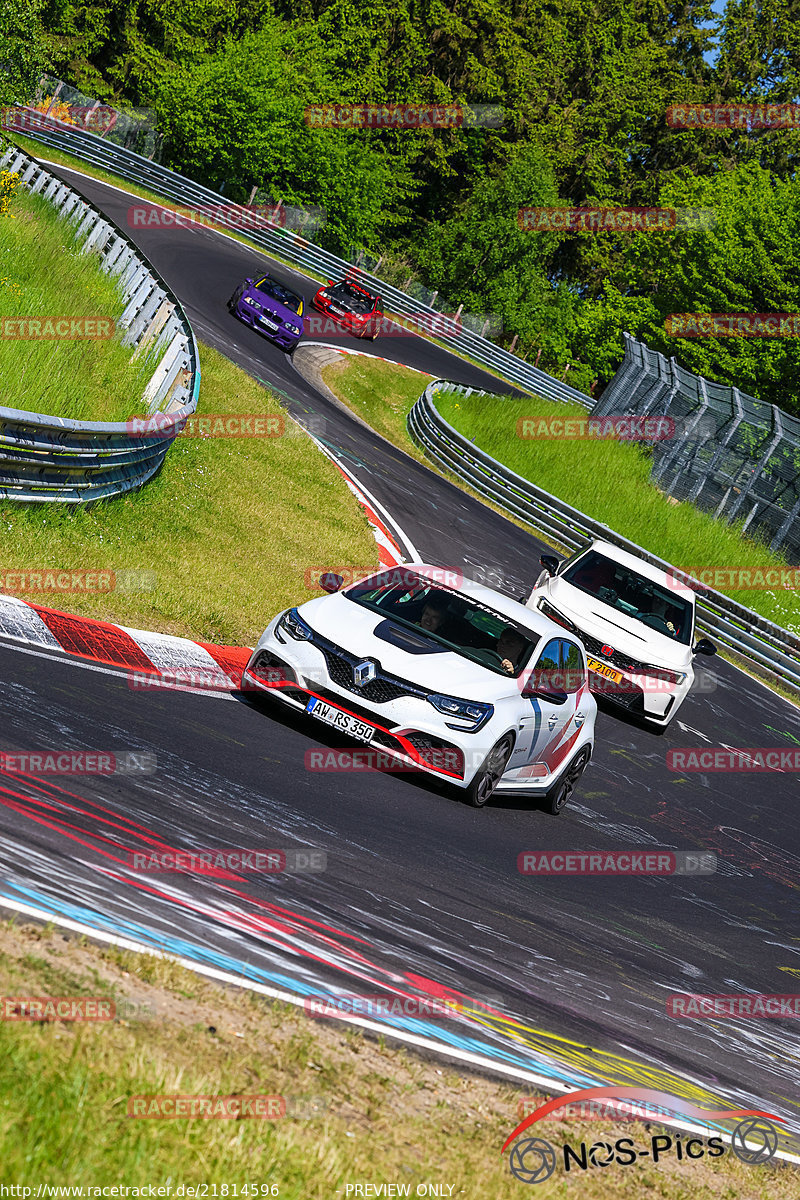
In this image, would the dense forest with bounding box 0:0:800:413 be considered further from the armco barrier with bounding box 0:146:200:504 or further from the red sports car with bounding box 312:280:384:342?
the armco barrier with bounding box 0:146:200:504

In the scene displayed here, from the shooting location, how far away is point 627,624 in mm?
15469

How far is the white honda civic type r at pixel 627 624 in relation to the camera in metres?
15.1

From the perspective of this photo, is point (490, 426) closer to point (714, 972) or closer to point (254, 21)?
point (714, 972)

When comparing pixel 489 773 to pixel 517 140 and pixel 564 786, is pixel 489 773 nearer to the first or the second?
pixel 564 786

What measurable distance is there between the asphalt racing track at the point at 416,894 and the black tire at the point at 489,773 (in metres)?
0.16

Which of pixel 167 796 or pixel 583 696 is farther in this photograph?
pixel 583 696

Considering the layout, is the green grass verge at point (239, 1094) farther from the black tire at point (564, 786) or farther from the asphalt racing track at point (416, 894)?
the black tire at point (564, 786)

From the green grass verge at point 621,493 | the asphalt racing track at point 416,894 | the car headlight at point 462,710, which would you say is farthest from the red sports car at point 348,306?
the car headlight at point 462,710

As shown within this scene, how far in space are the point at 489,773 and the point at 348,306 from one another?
33.6 m

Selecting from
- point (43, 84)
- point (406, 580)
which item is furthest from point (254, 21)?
point (406, 580)

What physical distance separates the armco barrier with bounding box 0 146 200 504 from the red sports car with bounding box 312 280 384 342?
17.2m

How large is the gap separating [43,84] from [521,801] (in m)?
45.0

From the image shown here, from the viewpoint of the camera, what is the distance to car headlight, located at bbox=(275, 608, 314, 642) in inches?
377

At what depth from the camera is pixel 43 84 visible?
155 feet
